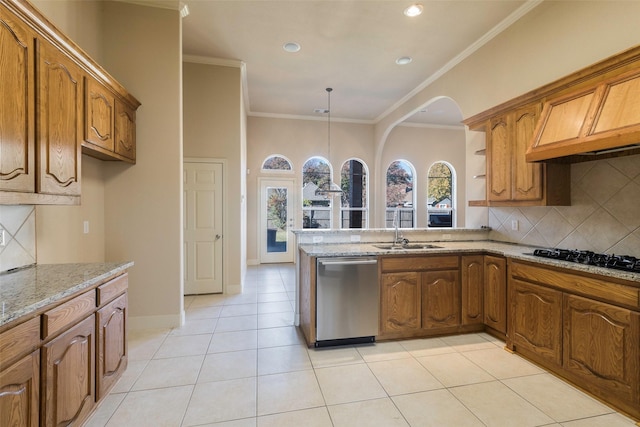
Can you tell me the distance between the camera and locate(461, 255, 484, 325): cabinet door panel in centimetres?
300

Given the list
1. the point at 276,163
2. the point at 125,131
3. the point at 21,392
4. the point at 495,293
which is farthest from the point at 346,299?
the point at 276,163

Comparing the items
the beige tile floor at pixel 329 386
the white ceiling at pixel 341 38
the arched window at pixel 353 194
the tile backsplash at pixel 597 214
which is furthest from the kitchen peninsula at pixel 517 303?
the arched window at pixel 353 194

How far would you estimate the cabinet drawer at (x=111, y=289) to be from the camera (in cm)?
186

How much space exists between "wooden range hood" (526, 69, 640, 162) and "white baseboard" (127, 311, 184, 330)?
3.90 meters

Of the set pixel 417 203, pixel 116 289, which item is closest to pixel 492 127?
pixel 116 289

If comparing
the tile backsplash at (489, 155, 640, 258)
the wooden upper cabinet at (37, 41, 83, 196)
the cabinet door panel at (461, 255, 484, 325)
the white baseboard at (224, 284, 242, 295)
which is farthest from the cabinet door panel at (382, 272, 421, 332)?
the wooden upper cabinet at (37, 41, 83, 196)

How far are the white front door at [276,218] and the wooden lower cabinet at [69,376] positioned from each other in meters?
5.00

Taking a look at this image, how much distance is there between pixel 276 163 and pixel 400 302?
488 cm

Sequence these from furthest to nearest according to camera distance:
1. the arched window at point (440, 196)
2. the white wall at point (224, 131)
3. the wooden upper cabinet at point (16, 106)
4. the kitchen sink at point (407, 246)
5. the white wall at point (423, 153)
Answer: the arched window at point (440, 196) → the white wall at point (423, 153) → the white wall at point (224, 131) → the kitchen sink at point (407, 246) → the wooden upper cabinet at point (16, 106)

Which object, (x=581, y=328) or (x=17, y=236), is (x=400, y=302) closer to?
(x=581, y=328)

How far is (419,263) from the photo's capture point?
2.88 metres

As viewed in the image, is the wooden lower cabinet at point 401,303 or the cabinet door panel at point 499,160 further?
the cabinet door panel at point 499,160

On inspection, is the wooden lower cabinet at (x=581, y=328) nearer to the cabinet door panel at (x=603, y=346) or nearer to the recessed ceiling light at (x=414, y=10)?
the cabinet door panel at (x=603, y=346)

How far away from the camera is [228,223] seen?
4469mm
